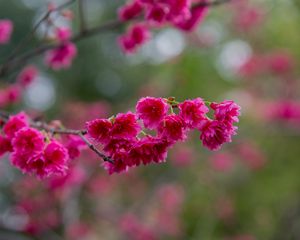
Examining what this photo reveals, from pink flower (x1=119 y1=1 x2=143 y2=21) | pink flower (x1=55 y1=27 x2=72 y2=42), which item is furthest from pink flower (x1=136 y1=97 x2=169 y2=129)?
pink flower (x1=55 y1=27 x2=72 y2=42)

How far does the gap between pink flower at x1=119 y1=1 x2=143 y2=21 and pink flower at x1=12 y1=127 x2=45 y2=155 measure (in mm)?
955

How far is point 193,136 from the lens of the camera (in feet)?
20.7

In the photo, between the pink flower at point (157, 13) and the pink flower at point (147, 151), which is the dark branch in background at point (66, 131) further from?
the pink flower at point (157, 13)

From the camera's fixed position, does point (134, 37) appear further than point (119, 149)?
Yes

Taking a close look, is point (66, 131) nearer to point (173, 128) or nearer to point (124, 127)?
point (124, 127)

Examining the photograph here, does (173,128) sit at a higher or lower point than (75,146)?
lower

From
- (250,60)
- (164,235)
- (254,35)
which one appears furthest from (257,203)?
(254,35)

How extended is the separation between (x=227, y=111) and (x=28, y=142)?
634mm

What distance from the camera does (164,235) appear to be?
20.5 ft

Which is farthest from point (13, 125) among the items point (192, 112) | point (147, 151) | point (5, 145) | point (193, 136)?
point (193, 136)

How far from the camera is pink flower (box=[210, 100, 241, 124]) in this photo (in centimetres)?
139

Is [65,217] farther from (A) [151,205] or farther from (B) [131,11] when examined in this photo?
(B) [131,11]

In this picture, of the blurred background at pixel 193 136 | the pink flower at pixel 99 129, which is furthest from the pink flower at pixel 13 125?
the blurred background at pixel 193 136

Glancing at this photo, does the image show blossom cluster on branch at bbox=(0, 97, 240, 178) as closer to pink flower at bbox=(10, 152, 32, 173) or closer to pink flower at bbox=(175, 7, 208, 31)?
pink flower at bbox=(10, 152, 32, 173)
